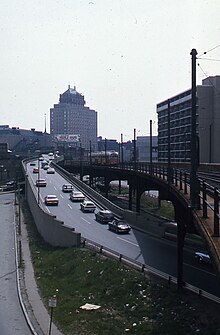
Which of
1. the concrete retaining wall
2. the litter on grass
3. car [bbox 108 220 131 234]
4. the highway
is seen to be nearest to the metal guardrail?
the highway

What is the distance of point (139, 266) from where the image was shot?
97.6 ft

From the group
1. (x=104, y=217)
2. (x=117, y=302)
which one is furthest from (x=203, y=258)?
(x=104, y=217)

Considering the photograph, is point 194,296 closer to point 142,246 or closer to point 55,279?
point 55,279

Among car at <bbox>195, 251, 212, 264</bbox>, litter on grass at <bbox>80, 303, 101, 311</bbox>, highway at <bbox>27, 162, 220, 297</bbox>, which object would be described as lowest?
litter on grass at <bbox>80, 303, 101, 311</bbox>

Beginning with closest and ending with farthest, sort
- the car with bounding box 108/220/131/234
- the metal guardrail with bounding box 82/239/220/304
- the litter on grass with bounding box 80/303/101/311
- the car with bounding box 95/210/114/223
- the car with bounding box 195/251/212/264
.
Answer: the metal guardrail with bounding box 82/239/220/304
the litter on grass with bounding box 80/303/101/311
the car with bounding box 195/251/212/264
the car with bounding box 108/220/131/234
the car with bounding box 95/210/114/223

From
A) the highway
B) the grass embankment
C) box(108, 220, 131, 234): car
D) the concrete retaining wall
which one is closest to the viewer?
the grass embankment

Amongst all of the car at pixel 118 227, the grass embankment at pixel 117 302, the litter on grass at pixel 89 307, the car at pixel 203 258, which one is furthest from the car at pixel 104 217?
the litter on grass at pixel 89 307

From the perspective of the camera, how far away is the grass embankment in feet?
68.1

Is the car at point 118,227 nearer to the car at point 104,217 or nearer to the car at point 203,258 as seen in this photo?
the car at point 104,217

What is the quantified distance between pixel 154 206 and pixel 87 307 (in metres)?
63.3

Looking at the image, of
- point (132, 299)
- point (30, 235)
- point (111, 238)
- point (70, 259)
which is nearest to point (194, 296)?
point (132, 299)

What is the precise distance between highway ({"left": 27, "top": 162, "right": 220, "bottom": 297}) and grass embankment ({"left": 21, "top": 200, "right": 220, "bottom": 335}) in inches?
82.3

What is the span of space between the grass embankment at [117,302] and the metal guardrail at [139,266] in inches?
16.7

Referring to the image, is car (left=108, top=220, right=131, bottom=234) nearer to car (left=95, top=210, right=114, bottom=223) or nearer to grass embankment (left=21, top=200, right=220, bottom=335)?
car (left=95, top=210, right=114, bottom=223)
